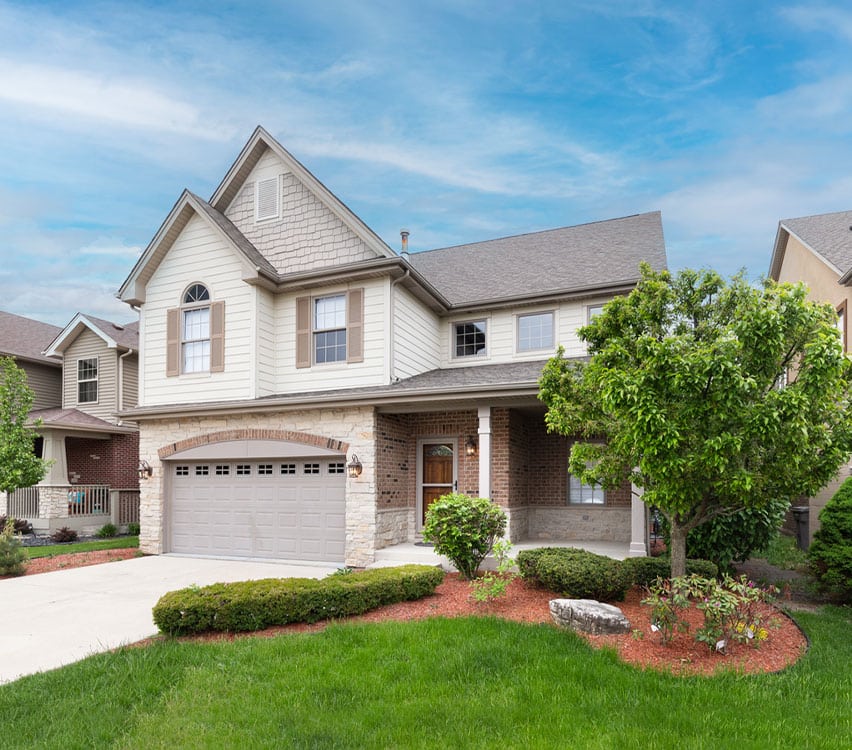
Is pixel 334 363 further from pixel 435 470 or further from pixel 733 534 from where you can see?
pixel 733 534

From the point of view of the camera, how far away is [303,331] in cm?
1342

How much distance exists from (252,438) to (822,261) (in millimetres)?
14282

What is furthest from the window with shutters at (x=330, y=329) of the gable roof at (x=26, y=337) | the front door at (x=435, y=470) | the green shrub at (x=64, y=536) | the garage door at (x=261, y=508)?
the gable roof at (x=26, y=337)

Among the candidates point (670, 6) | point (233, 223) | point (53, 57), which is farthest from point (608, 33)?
point (53, 57)

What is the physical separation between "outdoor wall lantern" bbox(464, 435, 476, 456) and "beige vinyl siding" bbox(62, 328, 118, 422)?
13.8 m

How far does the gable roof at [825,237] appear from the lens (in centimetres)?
1366

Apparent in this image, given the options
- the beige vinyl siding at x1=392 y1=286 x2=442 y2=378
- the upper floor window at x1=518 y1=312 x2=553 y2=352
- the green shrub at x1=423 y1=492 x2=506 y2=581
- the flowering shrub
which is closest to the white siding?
the beige vinyl siding at x1=392 y1=286 x2=442 y2=378

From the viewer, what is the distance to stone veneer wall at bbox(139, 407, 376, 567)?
11852mm

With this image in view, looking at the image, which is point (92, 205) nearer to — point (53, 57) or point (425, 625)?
point (53, 57)

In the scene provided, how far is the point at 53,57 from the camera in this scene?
11.8 meters

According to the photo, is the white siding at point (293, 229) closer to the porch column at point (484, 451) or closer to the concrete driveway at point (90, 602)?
the porch column at point (484, 451)

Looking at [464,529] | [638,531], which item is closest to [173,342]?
[464,529]

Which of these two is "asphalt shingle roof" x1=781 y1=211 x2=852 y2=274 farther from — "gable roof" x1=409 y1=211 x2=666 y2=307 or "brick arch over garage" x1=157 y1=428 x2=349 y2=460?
"brick arch over garage" x1=157 y1=428 x2=349 y2=460

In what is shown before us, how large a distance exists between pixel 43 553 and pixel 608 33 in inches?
682
